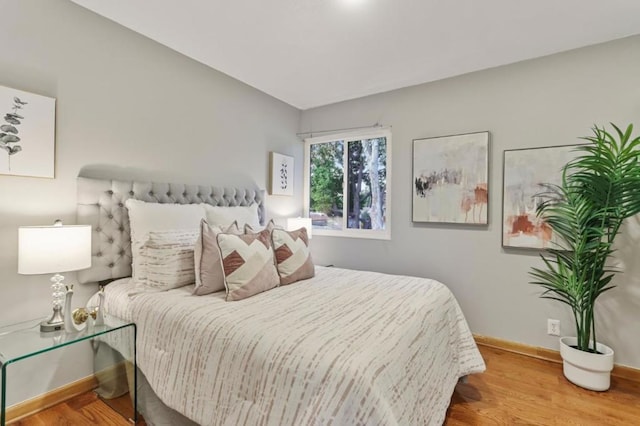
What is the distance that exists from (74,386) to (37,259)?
1.02 m

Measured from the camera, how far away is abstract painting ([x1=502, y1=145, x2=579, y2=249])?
2588 mm

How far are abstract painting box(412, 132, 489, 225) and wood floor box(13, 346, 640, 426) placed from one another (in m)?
1.32

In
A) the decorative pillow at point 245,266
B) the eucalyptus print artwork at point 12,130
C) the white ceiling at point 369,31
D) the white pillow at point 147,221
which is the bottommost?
the decorative pillow at point 245,266

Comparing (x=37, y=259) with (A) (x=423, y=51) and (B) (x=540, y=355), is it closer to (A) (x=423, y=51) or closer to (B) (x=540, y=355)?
(A) (x=423, y=51)

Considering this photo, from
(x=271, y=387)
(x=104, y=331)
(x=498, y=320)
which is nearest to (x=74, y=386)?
(x=104, y=331)

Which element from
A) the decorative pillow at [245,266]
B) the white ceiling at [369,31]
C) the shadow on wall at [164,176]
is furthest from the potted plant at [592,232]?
the shadow on wall at [164,176]

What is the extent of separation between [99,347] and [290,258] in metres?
1.41

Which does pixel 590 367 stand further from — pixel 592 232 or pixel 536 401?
pixel 592 232

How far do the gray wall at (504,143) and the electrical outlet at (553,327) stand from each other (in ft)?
0.13

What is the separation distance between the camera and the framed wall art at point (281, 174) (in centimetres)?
362

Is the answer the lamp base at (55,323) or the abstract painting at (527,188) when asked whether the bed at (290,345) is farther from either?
the abstract painting at (527,188)

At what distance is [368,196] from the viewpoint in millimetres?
3684

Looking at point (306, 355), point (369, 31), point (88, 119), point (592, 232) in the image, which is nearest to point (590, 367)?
point (592, 232)

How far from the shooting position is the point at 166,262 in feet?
6.55
